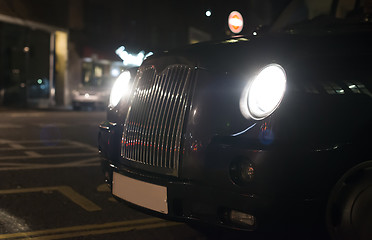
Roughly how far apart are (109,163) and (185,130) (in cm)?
86

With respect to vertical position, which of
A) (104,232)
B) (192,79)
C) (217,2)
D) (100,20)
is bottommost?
(104,232)

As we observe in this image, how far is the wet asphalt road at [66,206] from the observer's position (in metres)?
3.53

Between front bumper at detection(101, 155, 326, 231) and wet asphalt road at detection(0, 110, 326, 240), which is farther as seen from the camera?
wet asphalt road at detection(0, 110, 326, 240)

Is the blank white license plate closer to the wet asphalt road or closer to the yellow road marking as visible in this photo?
the wet asphalt road

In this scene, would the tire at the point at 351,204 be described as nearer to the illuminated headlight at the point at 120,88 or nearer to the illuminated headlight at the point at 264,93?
the illuminated headlight at the point at 264,93

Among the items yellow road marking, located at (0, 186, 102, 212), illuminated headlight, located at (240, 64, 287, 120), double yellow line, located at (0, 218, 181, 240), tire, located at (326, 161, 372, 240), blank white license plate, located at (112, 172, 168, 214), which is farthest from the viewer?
yellow road marking, located at (0, 186, 102, 212)

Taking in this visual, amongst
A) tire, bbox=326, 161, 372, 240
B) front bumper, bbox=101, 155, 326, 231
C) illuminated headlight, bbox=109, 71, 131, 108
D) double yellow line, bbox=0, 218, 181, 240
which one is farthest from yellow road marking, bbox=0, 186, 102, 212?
tire, bbox=326, 161, 372, 240

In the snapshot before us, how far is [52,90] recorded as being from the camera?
2742cm

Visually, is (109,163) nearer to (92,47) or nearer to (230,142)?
(230,142)

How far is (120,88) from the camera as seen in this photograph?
3.61 m

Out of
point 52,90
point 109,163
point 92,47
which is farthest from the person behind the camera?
point 92,47

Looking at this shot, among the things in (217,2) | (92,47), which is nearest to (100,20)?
(92,47)

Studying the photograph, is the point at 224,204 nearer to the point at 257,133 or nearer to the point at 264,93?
the point at 257,133

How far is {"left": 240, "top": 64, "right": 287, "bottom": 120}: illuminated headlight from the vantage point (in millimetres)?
2455
